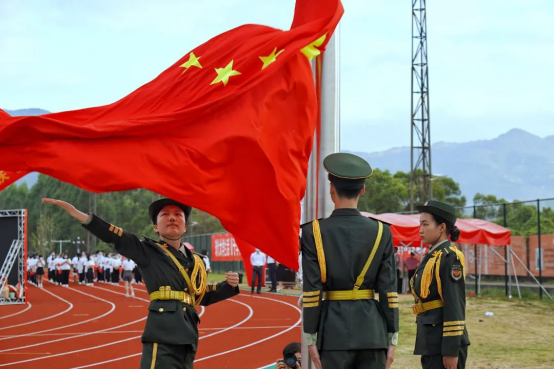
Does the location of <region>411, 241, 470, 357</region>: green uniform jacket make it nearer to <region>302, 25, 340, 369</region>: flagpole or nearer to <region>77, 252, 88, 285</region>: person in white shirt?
<region>302, 25, 340, 369</region>: flagpole

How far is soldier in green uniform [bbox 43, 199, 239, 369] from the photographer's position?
4.27 m

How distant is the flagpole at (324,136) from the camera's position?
4863mm

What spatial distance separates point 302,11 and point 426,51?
3078 centimetres

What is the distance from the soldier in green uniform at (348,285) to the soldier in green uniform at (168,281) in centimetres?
96

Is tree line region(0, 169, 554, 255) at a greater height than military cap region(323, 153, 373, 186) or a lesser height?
greater

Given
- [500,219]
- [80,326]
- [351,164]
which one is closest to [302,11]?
[351,164]

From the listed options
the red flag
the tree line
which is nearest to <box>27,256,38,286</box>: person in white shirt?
the tree line

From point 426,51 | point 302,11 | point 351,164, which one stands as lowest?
point 351,164

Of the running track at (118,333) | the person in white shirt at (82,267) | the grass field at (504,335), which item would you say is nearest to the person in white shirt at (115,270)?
the person in white shirt at (82,267)

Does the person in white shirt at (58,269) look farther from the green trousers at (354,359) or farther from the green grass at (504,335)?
the green trousers at (354,359)

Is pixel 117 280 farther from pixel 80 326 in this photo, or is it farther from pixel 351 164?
pixel 351 164

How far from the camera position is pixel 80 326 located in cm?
1491

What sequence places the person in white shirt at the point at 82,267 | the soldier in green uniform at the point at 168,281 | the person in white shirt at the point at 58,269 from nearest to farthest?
the soldier in green uniform at the point at 168,281 < the person in white shirt at the point at 58,269 < the person in white shirt at the point at 82,267

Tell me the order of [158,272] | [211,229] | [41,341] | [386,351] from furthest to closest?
[211,229] < [41,341] < [158,272] < [386,351]
